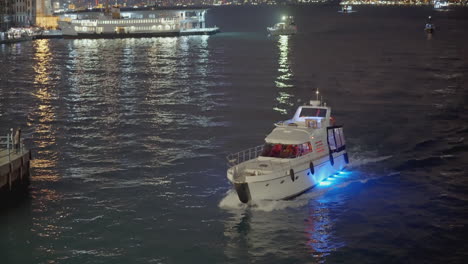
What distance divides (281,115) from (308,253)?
32.3m

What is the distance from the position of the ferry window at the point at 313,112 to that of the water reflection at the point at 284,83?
20.4m

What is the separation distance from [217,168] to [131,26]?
502 feet

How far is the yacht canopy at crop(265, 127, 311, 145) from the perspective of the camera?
3547 centimetres

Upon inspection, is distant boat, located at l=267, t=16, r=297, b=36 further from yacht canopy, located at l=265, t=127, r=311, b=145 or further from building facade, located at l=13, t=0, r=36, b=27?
yacht canopy, located at l=265, t=127, r=311, b=145

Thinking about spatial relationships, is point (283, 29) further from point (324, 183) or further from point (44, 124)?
point (324, 183)

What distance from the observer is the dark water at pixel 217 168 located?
29.6 m

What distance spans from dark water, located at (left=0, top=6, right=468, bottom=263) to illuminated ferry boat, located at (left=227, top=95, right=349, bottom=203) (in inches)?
33.7

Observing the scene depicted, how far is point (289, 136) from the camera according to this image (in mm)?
36031

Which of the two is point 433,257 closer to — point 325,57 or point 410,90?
point 410,90

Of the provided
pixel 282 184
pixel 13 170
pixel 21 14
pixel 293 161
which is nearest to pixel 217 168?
pixel 293 161

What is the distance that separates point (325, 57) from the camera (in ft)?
389

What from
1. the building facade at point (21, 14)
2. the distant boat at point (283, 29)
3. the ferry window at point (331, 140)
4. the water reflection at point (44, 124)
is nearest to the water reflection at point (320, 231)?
the ferry window at point (331, 140)

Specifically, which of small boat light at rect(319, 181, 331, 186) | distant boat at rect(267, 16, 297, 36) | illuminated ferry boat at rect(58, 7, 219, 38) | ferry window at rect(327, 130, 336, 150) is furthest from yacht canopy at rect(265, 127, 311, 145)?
illuminated ferry boat at rect(58, 7, 219, 38)

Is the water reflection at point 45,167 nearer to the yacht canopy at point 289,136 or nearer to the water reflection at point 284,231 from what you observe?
the water reflection at point 284,231
